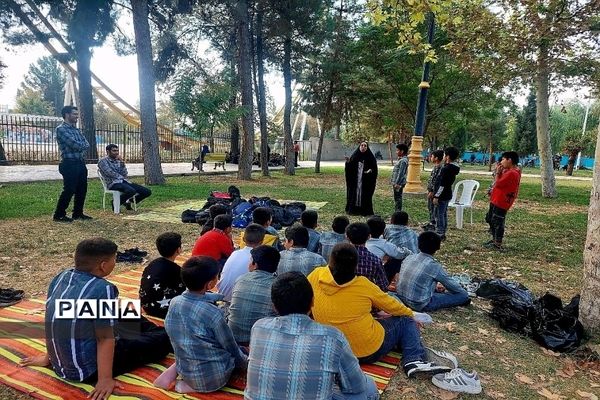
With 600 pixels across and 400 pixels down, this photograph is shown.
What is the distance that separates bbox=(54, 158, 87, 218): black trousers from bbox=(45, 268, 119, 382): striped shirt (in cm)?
608

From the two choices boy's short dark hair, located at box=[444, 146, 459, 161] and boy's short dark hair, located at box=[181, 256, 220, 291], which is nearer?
boy's short dark hair, located at box=[181, 256, 220, 291]

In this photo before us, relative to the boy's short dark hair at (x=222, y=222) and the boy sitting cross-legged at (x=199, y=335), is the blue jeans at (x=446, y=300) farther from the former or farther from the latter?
the boy sitting cross-legged at (x=199, y=335)

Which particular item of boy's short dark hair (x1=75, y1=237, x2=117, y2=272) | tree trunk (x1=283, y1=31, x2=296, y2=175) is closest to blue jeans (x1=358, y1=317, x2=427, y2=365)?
boy's short dark hair (x1=75, y1=237, x2=117, y2=272)

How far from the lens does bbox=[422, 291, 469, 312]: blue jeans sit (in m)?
4.75

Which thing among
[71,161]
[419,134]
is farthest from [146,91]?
[419,134]

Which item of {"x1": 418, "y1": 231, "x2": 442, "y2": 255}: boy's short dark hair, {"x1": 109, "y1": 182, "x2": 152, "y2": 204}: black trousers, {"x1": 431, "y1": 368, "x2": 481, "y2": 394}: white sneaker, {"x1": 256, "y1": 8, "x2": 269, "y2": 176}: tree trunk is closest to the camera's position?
{"x1": 431, "y1": 368, "x2": 481, "y2": 394}: white sneaker

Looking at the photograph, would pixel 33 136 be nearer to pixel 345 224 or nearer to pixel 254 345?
pixel 345 224

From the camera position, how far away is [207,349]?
279cm

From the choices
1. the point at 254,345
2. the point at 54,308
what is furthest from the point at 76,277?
the point at 254,345

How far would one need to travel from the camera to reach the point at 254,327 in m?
2.29

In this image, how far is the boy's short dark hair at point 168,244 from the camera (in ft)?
12.3

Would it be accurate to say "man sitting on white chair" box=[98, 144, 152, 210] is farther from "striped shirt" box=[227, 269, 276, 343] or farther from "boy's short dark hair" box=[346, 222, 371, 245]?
"striped shirt" box=[227, 269, 276, 343]

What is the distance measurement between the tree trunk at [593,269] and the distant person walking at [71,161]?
792 centimetres

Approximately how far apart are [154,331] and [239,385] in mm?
897
